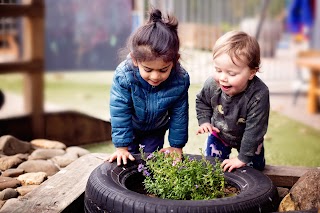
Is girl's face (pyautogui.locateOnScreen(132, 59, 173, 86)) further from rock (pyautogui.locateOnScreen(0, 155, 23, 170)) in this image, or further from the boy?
rock (pyautogui.locateOnScreen(0, 155, 23, 170))

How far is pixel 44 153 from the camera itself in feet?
13.8

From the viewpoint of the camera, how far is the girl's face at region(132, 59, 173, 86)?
3.02 m

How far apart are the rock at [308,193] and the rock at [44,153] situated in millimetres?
1950

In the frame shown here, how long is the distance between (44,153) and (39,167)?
33 cm

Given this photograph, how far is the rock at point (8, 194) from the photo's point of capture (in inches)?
131

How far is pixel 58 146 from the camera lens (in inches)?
178

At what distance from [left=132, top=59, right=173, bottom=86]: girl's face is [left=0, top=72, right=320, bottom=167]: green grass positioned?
27.0 inches

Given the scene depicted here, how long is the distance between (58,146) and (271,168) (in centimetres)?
180

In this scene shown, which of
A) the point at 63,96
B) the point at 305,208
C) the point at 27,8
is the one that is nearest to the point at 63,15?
the point at 27,8

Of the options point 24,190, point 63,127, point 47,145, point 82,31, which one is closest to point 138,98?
point 24,190

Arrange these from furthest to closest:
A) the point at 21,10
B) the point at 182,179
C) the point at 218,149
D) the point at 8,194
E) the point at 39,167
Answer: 1. the point at 21,10
2. the point at 39,167
3. the point at 218,149
4. the point at 8,194
5. the point at 182,179

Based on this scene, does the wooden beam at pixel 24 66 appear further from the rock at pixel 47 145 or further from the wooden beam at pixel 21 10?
the rock at pixel 47 145

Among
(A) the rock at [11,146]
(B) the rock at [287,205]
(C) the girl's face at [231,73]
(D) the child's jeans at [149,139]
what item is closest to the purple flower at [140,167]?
(D) the child's jeans at [149,139]

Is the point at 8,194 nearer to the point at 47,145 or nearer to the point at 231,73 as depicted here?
the point at 47,145
